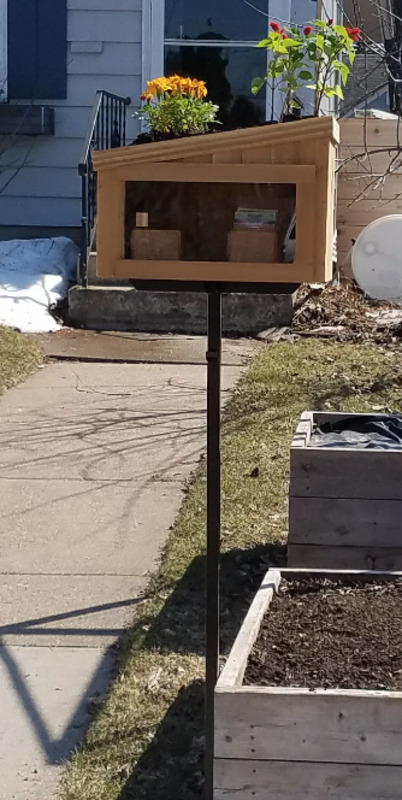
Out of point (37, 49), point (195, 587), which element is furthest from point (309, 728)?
point (37, 49)

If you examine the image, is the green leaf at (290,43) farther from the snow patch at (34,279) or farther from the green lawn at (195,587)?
the snow patch at (34,279)

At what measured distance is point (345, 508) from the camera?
4.52 metres

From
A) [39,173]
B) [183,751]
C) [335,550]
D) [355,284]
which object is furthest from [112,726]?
[39,173]

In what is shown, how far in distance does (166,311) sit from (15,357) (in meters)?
1.80

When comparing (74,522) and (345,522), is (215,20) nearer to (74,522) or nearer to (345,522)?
(74,522)

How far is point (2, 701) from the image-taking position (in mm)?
3723

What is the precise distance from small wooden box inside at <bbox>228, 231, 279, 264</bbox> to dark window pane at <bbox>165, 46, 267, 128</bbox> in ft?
29.8

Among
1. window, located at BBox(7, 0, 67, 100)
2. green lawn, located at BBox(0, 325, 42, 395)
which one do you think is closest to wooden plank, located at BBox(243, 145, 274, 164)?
green lawn, located at BBox(0, 325, 42, 395)

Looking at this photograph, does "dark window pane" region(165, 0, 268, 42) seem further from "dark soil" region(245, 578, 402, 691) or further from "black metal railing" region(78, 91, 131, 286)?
"dark soil" region(245, 578, 402, 691)

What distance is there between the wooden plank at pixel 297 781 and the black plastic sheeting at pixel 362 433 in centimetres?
196

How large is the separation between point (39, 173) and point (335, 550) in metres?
8.44

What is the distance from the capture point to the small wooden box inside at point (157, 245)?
121 inches

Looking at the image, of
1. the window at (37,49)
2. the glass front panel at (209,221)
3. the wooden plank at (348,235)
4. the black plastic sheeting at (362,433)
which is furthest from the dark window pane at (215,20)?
the glass front panel at (209,221)

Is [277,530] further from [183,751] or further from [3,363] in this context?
[3,363]
